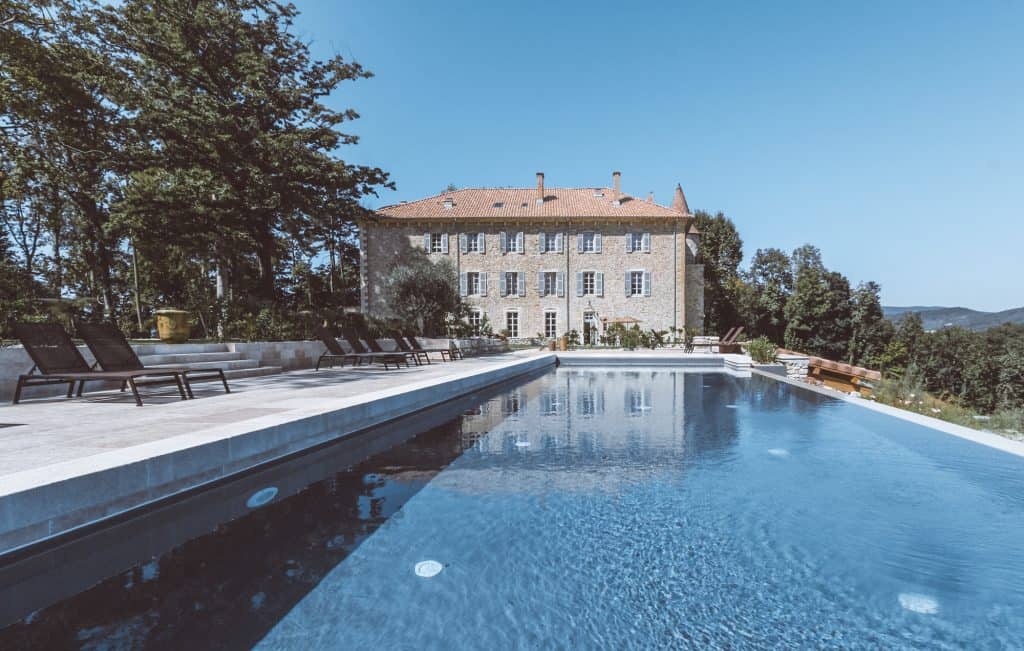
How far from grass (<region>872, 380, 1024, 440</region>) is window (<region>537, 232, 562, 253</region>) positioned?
1933cm

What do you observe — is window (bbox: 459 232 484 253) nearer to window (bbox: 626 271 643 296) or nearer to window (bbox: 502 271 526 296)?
window (bbox: 502 271 526 296)

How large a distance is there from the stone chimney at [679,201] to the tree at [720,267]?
154 inches

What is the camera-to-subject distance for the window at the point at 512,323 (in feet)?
91.9

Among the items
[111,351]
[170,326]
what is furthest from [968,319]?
[111,351]

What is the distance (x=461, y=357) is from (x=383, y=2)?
9.27m

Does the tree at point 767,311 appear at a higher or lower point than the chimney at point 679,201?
lower

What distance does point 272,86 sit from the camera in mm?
15398

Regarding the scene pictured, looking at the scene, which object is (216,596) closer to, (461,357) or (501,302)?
(461,357)

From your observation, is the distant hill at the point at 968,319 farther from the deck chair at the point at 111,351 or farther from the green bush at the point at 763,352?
the deck chair at the point at 111,351

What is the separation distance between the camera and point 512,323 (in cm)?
2809

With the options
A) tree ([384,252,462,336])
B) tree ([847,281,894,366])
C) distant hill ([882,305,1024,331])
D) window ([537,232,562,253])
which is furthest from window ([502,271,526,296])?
distant hill ([882,305,1024,331])

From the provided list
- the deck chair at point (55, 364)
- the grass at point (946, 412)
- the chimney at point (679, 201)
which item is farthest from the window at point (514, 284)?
the deck chair at point (55, 364)

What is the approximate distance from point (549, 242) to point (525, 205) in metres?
2.81

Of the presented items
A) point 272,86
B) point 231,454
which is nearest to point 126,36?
point 272,86
